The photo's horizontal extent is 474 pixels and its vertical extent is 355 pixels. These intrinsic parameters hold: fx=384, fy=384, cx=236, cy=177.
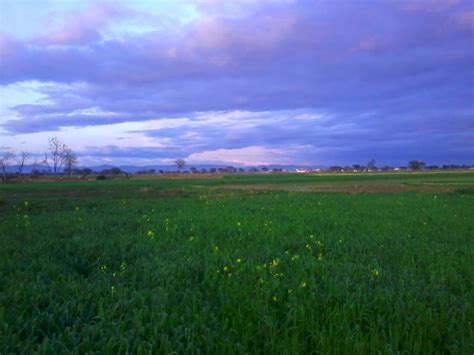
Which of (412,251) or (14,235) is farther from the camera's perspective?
(14,235)

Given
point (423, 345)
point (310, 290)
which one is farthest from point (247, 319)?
point (423, 345)

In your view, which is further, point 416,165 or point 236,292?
point 416,165

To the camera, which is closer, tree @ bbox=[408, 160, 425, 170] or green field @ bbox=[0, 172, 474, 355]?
green field @ bbox=[0, 172, 474, 355]

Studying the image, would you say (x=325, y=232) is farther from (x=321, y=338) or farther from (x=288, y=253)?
(x=321, y=338)

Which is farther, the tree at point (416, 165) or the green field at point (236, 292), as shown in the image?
the tree at point (416, 165)

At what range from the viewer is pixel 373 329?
4102 mm

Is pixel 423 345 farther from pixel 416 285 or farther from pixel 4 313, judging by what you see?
pixel 4 313

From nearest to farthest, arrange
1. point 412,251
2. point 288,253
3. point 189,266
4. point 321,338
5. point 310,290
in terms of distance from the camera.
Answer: point 321,338, point 310,290, point 189,266, point 288,253, point 412,251

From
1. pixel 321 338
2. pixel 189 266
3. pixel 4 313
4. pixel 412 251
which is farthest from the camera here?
pixel 412 251

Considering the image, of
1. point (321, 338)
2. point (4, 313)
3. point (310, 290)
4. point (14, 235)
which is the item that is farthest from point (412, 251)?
point (14, 235)

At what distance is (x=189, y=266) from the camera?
6434 millimetres

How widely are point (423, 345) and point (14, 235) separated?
9.22m

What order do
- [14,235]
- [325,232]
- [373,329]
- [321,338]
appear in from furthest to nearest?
[325,232], [14,235], [373,329], [321,338]

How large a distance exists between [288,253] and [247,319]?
3.15 m
